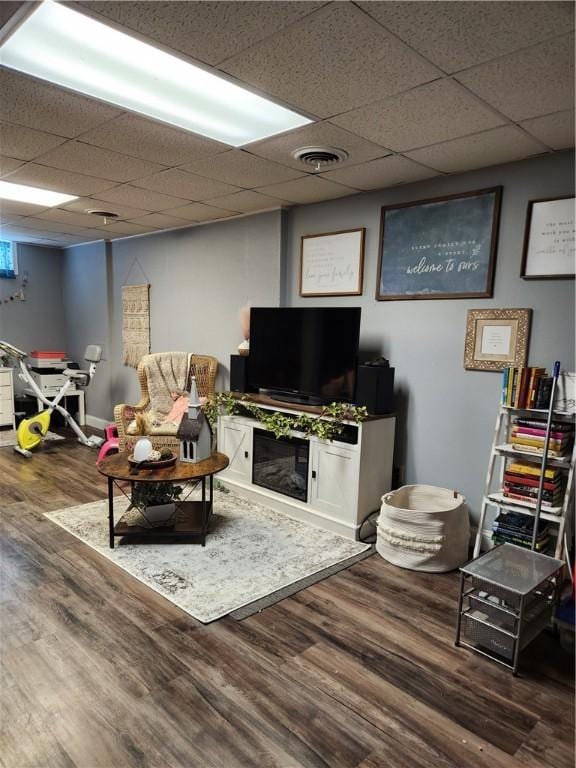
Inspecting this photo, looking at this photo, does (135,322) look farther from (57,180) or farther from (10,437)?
(57,180)

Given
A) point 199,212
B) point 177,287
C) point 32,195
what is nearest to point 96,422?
point 177,287

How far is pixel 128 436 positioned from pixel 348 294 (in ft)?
7.26

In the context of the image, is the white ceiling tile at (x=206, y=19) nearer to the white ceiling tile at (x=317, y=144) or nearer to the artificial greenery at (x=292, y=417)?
the white ceiling tile at (x=317, y=144)

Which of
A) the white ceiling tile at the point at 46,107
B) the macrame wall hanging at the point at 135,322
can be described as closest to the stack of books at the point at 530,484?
the white ceiling tile at the point at 46,107

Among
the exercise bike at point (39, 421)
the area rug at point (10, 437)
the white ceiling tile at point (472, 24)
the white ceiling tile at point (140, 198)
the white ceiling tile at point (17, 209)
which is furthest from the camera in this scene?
the area rug at point (10, 437)

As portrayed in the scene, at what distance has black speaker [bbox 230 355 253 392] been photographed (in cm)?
407

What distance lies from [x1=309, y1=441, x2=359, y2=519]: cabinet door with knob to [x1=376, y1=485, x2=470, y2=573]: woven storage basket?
0.30m

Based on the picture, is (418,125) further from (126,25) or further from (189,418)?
(189,418)

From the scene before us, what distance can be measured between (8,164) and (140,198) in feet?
3.15

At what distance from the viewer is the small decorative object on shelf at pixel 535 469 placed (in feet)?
8.29

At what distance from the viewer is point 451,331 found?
3193 millimetres

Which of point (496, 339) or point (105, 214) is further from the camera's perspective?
point (105, 214)

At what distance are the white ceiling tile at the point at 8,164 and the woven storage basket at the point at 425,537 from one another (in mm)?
3100

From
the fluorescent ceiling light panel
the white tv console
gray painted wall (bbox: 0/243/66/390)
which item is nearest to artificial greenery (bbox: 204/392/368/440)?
the white tv console
